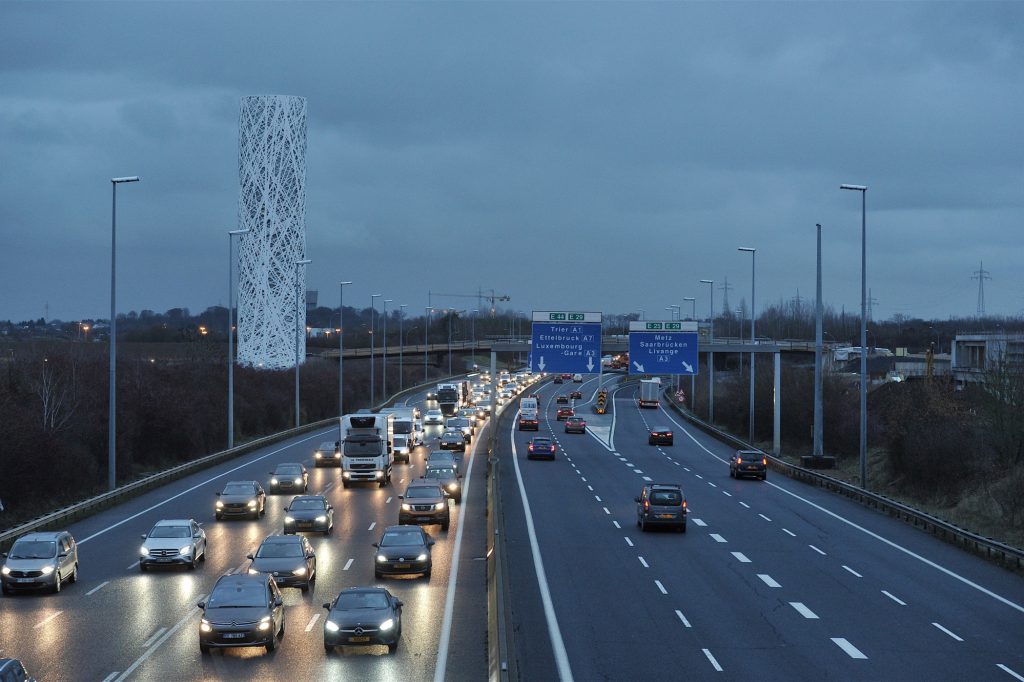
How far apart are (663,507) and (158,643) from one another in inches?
762

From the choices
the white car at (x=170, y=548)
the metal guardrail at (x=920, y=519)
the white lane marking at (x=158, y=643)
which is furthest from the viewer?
the metal guardrail at (x=920, y=519)

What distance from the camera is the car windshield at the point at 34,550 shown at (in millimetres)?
25781

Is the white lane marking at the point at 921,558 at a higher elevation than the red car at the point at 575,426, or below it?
higher

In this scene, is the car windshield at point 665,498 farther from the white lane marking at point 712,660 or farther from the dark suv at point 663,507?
the white lane marking at point 712,660

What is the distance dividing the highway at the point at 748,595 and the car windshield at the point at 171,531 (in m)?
8.36

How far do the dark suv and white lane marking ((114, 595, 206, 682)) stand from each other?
16.5 m

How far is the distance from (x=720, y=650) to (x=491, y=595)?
16.7 ft

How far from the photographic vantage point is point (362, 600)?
20.3m

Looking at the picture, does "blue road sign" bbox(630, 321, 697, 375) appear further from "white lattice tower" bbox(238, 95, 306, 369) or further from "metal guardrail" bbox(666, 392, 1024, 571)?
"white lattice tower" bbox(238, 95, 306, 369)

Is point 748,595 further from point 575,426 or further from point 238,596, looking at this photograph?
point 575,426

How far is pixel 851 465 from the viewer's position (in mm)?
65000

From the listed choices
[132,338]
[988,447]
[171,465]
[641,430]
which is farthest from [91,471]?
[132,338]

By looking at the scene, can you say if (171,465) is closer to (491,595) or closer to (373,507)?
(373,507)

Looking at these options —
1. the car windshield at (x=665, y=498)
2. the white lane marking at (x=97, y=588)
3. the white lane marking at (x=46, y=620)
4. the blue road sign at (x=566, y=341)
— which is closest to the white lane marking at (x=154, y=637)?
the white lane marking at (x=46, y=620)
